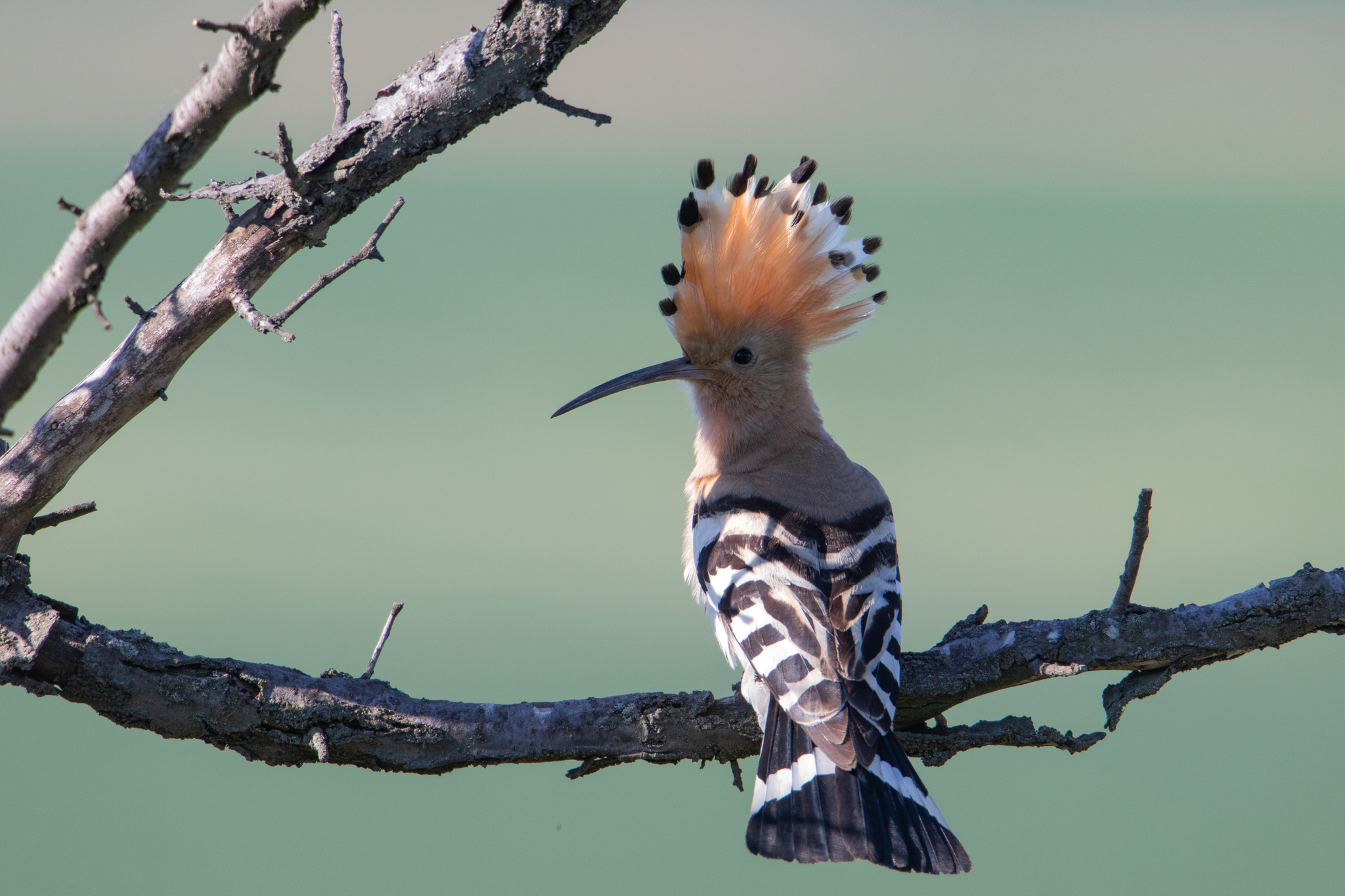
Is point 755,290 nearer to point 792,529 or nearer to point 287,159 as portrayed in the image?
point 792,529

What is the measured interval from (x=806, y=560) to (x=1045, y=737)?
36 centimetres

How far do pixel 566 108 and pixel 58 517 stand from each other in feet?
2.46

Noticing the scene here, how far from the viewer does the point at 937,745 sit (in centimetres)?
125

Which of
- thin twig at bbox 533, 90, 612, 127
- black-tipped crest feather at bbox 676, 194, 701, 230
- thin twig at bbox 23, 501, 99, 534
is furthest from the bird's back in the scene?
thin twig at bbox 23, 501, 99, 534

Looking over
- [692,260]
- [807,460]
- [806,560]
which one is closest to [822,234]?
[692,260]

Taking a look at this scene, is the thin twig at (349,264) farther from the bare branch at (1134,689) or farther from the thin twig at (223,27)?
the bare branch at (1134,689)

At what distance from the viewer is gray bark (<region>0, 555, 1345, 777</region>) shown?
1.12 m

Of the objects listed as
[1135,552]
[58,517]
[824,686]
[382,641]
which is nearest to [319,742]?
[382,641]

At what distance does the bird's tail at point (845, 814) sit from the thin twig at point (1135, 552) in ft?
1.04

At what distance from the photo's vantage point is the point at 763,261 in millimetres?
1552

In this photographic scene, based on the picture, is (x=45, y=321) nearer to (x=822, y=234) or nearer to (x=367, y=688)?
(x=367, y=688)

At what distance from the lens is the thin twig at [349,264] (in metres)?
1.00

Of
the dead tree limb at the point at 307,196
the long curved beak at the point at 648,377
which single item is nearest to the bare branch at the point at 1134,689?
the long curved beak at the point at 648,377

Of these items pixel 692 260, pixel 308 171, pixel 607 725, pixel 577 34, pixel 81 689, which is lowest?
pixel 81 689
